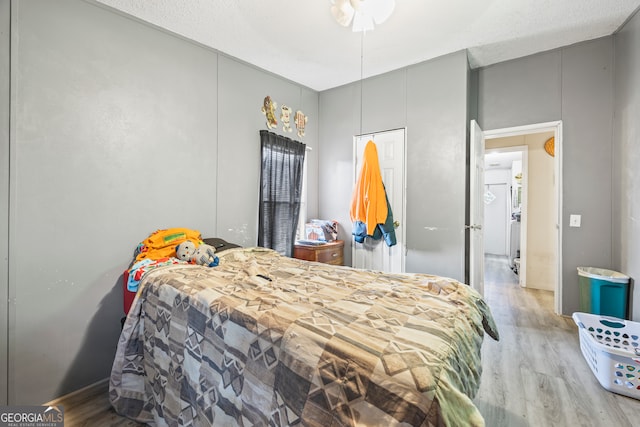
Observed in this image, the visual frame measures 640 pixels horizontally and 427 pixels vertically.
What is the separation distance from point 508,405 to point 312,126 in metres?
3.45

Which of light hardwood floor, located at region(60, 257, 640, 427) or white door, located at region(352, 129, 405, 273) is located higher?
white door, located at region(352, 129, 405, 273)

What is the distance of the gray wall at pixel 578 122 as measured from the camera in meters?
2.74

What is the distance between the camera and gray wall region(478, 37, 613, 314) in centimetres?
274

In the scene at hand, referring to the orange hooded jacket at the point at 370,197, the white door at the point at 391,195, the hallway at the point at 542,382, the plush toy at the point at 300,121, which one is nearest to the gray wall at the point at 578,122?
the hallway at the point at 542,382

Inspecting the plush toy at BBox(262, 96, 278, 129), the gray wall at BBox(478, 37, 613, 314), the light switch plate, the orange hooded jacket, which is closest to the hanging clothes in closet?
the orange hooded jacket

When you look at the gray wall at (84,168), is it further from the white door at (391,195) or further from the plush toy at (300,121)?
the white door at (391,195)

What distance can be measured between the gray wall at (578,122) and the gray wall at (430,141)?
83cm

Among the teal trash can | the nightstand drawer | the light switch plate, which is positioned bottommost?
the teal trash can

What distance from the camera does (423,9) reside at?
2.16 metres

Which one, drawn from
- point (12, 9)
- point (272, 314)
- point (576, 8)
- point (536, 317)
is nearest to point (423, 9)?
point (576, 8)

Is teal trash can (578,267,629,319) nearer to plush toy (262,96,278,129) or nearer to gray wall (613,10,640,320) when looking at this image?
gray wall (613,10,640,320)

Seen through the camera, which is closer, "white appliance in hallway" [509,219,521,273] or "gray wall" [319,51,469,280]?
"gray wall" [319,51,469,280]

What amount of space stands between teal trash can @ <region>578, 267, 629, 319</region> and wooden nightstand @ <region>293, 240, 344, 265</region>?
2.51m

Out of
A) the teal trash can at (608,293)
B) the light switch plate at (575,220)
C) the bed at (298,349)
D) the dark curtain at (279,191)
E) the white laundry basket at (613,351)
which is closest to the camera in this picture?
the bed at (298,349)
